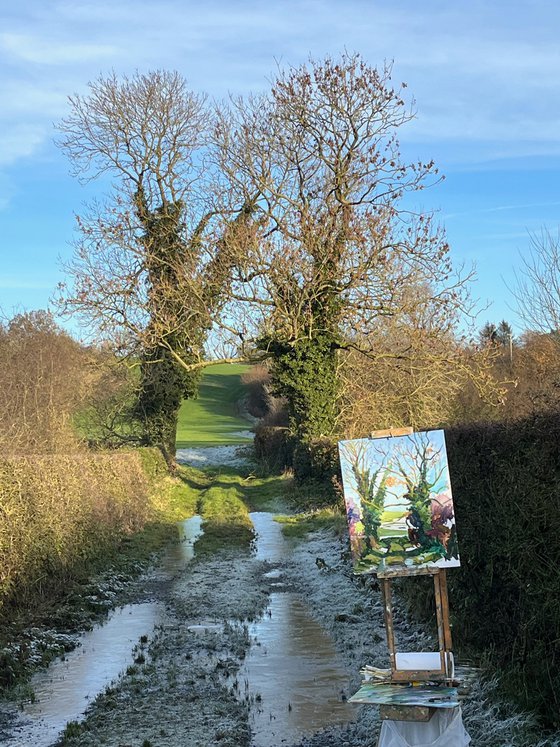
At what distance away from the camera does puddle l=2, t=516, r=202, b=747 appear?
20.0 feet

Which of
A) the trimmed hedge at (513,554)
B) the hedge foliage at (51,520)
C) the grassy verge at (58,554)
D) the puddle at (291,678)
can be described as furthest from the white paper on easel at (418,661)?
the hedge foliage at (51,520)

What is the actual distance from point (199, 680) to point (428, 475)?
3.58 meters

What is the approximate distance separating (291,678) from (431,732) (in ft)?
10.7

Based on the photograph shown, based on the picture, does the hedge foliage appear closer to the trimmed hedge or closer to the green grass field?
the trimmed hedge

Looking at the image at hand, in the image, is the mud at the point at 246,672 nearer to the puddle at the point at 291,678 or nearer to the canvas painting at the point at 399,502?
the puddle at the point at 291,678

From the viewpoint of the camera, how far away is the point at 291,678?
734 centimetres

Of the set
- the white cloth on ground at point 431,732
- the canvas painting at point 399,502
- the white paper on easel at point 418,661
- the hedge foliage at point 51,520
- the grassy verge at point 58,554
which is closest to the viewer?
the white cloth on ground at point 431,732

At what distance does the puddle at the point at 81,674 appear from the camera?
6109 millimetres

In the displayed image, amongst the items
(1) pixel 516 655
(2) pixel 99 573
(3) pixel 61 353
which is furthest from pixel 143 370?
(1) pixel 516 655

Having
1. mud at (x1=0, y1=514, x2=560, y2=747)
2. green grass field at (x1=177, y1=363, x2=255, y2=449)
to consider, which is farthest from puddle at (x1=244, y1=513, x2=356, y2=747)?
green grass field at (x1=177, y1=363, x2=255, y2=449)

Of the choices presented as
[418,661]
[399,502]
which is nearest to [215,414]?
[399,502]

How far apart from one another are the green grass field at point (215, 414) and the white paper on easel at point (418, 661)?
36583 millimetres

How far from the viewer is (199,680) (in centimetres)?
725

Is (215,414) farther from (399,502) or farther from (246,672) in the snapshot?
(399,502)
